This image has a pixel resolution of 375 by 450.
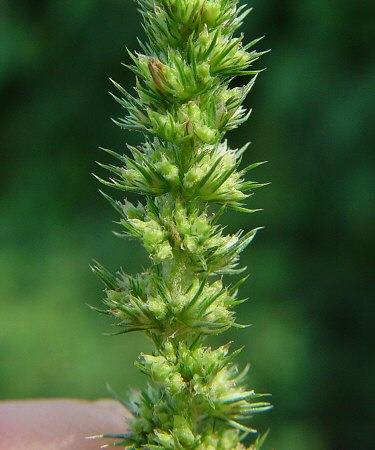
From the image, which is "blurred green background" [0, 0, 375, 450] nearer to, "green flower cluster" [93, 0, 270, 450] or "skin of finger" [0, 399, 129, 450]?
"skin of finger" [0, 399, 129, 450]

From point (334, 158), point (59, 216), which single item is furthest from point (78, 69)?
point (334, 158)

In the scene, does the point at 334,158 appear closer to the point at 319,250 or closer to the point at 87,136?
the point at 319,250

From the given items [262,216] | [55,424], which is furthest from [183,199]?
[262,216]

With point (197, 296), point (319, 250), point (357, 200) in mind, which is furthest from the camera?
point (319, 250)

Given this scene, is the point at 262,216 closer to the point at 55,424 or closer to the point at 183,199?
the point at 55,424

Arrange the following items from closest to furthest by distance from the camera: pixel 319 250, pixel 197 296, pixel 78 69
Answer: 1. pixel 197 296
2. pixel 319 250
3. pixel 78 69

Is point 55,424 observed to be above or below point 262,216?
below

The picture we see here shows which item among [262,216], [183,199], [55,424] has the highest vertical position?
[262,216]

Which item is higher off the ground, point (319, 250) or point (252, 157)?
point (252, 157)

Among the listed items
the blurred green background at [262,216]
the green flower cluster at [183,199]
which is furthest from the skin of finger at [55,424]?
the blurred green background at [262,216]
